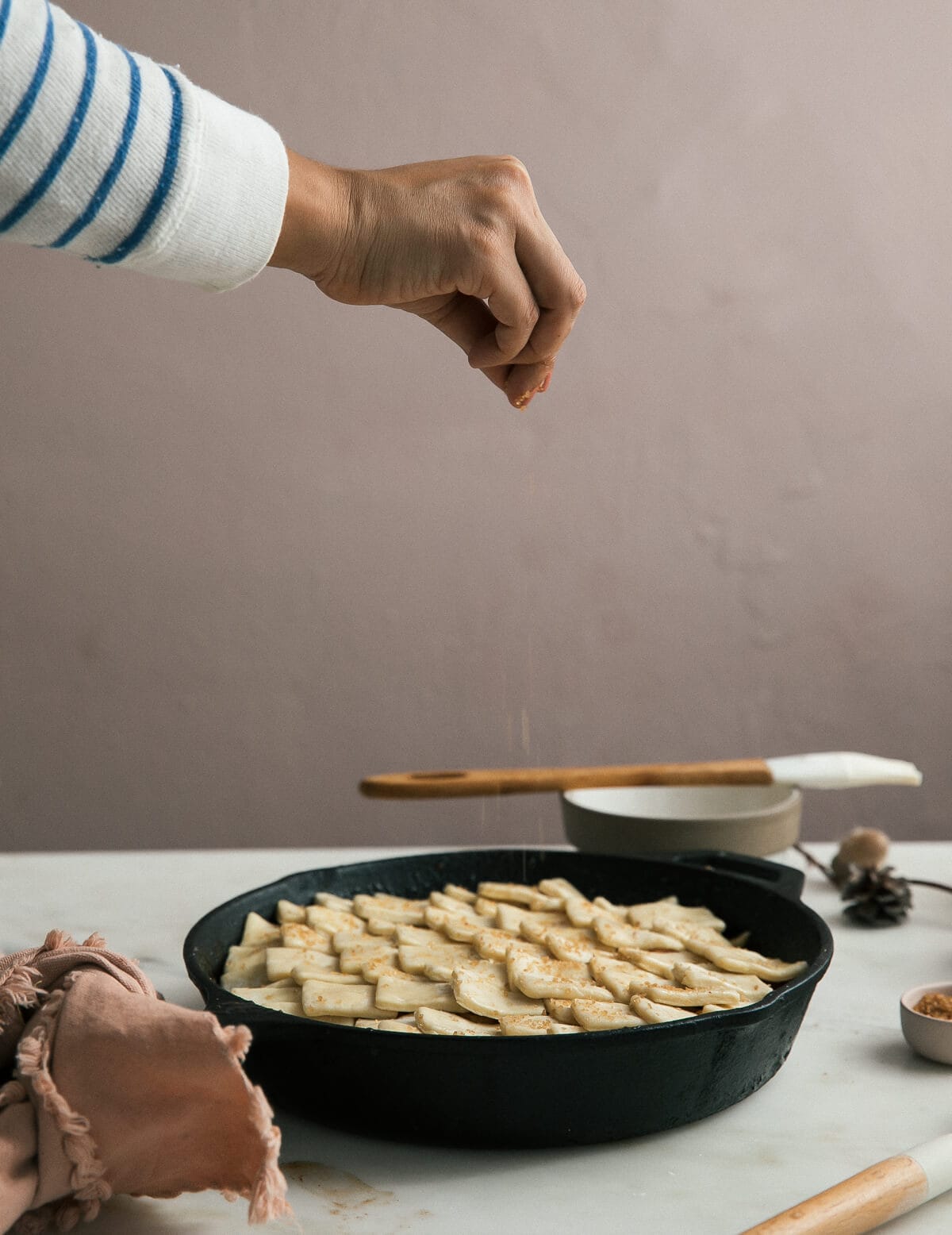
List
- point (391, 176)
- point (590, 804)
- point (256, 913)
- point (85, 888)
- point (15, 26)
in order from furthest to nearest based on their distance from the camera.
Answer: point (590, 804) < point (85, 888) < point (256, 913) < point (391, 176) < point (15, 26)

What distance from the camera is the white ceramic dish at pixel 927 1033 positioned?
0.95 metres

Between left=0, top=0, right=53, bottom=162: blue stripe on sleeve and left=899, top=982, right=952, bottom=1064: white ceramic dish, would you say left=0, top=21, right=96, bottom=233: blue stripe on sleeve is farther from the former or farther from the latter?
left=899, top=982, right=952, bottom=1064: white ceramic dish

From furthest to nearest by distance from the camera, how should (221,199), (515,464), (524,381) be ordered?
(515,464), (524,381), (221,199)

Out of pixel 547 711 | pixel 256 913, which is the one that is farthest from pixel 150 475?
pixel 256 913

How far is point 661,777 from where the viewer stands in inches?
57.6

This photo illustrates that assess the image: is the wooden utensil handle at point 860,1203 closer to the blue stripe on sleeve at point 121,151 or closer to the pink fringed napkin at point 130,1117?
the pink fringed napkin at point 130,1117

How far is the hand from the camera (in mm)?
916

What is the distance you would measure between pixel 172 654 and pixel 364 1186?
2425mm

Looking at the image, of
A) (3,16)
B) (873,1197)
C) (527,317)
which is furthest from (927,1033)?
(3,16)

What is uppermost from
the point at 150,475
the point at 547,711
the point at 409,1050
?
the point at 150,475

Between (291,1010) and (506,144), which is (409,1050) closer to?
(291,1010)

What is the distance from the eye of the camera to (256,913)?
3.75 ft

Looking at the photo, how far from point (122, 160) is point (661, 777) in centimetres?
97

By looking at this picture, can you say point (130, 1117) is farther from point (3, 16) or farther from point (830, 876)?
point (830, 876)
